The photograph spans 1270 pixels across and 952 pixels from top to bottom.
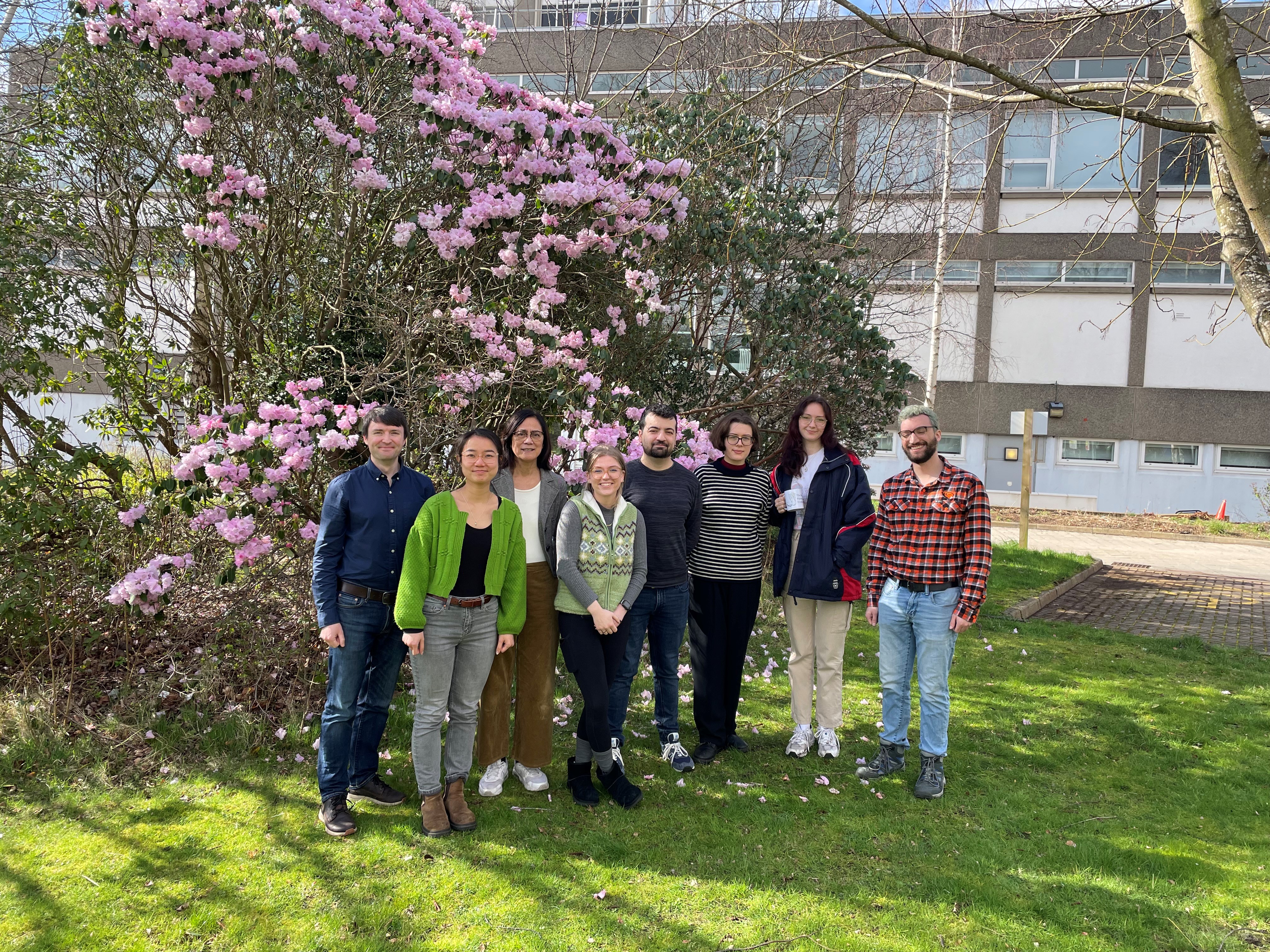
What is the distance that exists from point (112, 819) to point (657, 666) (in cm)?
262

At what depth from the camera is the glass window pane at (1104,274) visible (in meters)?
20.2

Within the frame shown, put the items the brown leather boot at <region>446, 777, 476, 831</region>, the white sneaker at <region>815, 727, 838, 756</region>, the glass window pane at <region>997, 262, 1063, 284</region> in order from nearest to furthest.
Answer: the brown leather boot at <region>446, 777, 476, 831</region>
the white sneaker at <region>815, 727, 838, 756</region>
the glass window pane at <region>997, 262, 1063, 284</region>

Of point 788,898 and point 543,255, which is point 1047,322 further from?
point 788,898

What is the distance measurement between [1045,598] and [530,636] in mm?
7907

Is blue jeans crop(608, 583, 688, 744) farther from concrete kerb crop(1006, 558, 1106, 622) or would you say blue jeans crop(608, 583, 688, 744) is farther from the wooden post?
the wooden post

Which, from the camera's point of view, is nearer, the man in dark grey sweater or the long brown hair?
the man in dark grey sweater

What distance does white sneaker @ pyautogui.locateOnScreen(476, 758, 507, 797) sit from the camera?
13.3 ft

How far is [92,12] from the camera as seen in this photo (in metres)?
4.36

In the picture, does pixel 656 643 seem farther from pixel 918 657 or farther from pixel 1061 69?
pixel 1061 69

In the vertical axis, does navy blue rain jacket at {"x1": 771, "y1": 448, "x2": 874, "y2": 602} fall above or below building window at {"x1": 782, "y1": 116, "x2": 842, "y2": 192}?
below

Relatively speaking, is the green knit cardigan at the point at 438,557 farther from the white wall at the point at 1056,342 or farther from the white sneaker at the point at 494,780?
the white wall at the point at 1056,342

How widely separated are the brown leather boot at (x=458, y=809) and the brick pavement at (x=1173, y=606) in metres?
7.19

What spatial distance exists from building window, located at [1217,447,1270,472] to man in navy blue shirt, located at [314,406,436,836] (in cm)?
2265

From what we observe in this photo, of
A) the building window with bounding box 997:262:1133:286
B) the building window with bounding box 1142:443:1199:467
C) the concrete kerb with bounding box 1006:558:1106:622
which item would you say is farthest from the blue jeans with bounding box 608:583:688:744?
the building window with bounding box 1142:443:1199:467
